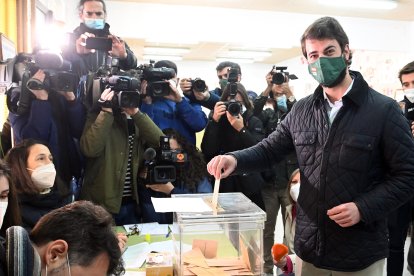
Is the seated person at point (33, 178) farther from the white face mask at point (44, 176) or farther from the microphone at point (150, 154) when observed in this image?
the microphone at point (150, 154)

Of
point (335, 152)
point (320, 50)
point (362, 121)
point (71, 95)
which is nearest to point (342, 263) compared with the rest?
point (335, 152)

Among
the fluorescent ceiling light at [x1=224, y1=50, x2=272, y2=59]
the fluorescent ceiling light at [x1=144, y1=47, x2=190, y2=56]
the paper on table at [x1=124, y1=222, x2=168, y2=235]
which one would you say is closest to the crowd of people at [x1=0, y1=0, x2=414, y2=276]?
the paper on table at [x1=124, y1=222, x2=168, y2=235]

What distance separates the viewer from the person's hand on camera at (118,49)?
2.18 metres

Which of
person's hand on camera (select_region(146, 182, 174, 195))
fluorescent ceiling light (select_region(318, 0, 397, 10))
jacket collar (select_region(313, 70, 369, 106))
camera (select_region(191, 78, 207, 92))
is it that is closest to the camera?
jacket collar (select_region(313, 70, 369, 106))

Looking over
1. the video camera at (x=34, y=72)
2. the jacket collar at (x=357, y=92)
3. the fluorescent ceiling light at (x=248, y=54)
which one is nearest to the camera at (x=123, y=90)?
the video camera at (x=34, y=72)

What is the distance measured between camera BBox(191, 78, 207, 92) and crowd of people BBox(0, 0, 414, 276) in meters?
0.02

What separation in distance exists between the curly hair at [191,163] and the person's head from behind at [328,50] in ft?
3.68

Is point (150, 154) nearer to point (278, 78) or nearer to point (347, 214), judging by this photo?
point (347, 214)

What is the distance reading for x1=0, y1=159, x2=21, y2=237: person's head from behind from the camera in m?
1.16

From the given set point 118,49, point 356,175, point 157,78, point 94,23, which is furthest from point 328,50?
point 94,23

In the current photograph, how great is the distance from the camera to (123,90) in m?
2.03

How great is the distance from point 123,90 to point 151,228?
30.0 inches

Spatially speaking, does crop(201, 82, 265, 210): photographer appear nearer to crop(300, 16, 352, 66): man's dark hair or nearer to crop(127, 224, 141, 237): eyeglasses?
crop(127, 224, 141, 237): eyeglasses

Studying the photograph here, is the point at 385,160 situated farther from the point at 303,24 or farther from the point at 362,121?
the point at 303,24
